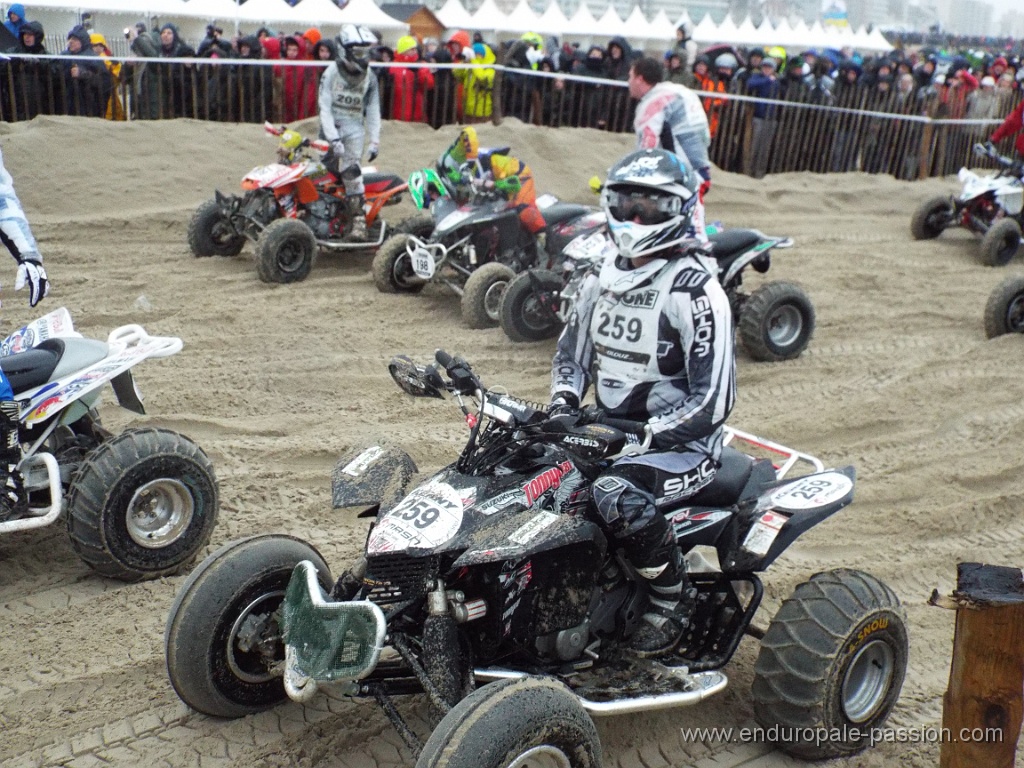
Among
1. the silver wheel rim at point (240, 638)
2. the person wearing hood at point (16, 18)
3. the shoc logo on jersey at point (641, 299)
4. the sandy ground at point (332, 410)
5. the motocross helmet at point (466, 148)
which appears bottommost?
the sandy ground at point (332, 410)

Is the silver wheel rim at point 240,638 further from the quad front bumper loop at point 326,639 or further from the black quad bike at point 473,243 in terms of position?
the black quad bike at point 473,243

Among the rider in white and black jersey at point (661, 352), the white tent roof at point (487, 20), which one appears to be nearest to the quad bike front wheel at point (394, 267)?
the rider in white and black jersey at point (661, 352)

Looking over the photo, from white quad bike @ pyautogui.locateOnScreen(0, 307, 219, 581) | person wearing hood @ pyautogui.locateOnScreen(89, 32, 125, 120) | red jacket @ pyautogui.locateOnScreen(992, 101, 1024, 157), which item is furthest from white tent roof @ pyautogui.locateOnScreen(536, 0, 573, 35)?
white quad bike @ pyautogui.locateOnScreen(0, 307, 219, 581)

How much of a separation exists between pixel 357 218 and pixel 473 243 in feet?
6.02

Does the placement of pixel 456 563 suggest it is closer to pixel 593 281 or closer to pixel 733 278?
pixel 593 281

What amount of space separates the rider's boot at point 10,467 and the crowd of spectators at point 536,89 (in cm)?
896

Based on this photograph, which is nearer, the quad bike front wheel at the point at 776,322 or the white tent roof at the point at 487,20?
the quad bike front wheel at the point at 776,322

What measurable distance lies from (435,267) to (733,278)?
2477 millimetres

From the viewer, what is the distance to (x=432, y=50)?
15477mm

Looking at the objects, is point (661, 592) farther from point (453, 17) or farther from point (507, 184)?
point (453, 17)

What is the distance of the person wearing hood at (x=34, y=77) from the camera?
11992mm

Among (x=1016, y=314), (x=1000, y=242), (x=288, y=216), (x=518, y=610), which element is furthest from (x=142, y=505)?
(x=1000, y=242)

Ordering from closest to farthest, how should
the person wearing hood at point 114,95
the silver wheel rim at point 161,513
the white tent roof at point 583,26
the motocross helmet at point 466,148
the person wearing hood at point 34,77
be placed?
1. the silver wheel rim at point 161,513
2. the motocross helmet at point 466,148
3. the person wearing hood at point 34,77
4. the person wearing hood at point 114,95
5. the white tent roof at point 583,26

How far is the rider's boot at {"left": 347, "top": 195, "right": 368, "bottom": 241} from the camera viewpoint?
10.0 meters
